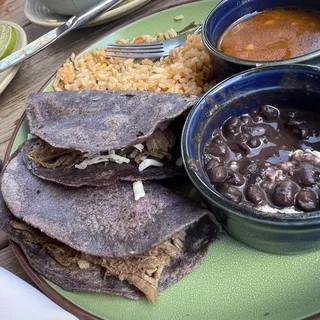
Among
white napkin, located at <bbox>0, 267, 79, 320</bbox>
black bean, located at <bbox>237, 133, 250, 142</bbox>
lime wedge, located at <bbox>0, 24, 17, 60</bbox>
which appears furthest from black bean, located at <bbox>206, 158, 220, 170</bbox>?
lime wedge, located at <bbox>0, 24, 17, 60</bbox>

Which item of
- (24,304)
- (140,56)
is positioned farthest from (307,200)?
(140,56)

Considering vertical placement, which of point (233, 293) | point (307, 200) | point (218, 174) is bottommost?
point (233, 293)

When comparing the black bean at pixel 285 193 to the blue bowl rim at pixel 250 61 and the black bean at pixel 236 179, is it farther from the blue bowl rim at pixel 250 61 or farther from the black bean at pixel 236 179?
the blue bowl rim at pixel 250 61

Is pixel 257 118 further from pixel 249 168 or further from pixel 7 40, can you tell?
pixel 7 40

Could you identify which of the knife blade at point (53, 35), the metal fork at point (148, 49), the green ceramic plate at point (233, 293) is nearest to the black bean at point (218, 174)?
the green ceramic plate at point (233, 293)

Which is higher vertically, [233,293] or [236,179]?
[236,179]

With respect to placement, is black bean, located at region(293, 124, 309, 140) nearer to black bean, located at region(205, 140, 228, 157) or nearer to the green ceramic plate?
black bean, located at region(205, 140, 228, 157)

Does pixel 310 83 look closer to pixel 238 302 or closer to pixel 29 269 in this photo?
pixel 238 302
